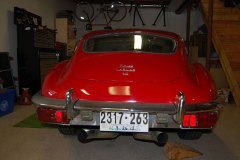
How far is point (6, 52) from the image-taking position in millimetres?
3617

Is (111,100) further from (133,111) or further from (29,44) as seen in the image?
(29,44)

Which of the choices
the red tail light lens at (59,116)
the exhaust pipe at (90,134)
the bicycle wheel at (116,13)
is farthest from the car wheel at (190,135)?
the bicycle wheel at (116,13)

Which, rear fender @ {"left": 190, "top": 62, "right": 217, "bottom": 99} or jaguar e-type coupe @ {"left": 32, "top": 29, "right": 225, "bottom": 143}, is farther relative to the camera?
rear fender @ {"left": 190, "top": 62, "right": 217, "bottom": 99}

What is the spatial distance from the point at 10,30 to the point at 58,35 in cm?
221

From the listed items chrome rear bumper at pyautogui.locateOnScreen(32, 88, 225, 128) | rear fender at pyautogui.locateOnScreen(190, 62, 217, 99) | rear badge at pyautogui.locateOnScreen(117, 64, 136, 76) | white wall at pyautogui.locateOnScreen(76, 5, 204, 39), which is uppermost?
white wall at pyautogui.locateOnScreen(76, 5, 204, 39)

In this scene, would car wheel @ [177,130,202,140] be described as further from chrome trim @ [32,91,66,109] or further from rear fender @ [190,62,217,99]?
chrome trim @ [32,91,66,109]

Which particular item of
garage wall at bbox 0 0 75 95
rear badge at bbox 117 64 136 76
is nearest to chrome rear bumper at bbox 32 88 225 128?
rear badge at bbox 117 64 136 76

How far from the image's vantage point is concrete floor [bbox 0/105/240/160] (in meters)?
1.79

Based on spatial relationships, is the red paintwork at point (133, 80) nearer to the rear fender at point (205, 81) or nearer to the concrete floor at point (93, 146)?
the rear fender at point (205, 81)

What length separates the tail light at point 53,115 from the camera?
1504mm

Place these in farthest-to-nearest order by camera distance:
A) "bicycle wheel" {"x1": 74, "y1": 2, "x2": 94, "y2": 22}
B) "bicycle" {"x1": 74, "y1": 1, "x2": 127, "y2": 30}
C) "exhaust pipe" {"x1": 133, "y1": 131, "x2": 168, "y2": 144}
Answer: "bicycle wheel" {"x1": 74, "y1": 2, "x2": 94, "y2": 22}
"bicycle" {"x1": 74, "y1": 1, "x2": 127, "y2": 30}
"exhaust pipe" {"x1": 133, "y1": 131, "x2": 168, "y2": 144}

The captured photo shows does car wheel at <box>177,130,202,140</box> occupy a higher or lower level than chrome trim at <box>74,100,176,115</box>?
lower

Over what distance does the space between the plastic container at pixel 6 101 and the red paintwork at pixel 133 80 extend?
5.09ft

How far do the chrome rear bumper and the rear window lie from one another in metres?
0.75
